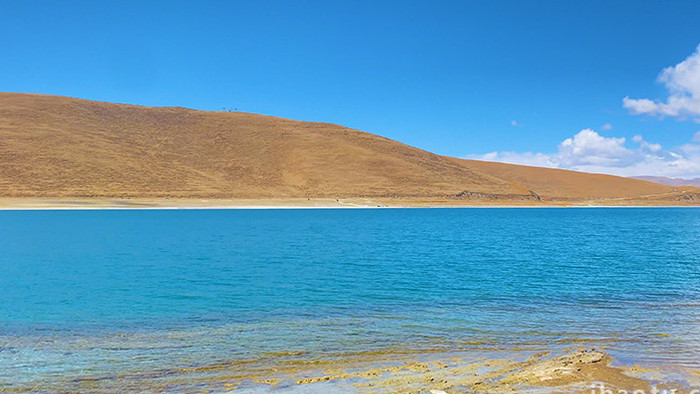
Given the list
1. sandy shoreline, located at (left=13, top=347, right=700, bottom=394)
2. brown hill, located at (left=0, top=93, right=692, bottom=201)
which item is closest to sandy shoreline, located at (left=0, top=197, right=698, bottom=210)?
brown hill, located at (left=0, top=93, right=692, bottom=201)

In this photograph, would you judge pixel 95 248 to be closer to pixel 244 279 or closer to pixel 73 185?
pixel 244 279

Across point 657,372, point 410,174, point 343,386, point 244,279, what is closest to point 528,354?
point 657,372

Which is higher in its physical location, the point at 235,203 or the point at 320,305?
the point at 235,203

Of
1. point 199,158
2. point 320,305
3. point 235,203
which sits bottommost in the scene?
point 320,305

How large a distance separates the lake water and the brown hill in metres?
85.5

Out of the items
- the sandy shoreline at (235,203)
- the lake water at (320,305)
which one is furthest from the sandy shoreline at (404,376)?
the sandy shoreline at (235,203)

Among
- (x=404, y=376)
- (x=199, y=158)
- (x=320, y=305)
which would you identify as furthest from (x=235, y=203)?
(x=404, y=376)

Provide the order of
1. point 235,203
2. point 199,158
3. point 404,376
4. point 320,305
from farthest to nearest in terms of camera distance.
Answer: point 199,158
point 235,203
point 320,305
point 404,376

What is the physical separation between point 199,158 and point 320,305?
424 ft

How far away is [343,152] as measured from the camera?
150 m

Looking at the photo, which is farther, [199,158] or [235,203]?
[199,158]

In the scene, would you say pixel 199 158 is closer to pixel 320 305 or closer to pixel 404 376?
pixel 320 305

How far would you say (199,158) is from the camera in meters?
140

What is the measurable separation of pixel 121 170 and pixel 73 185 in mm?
13118
